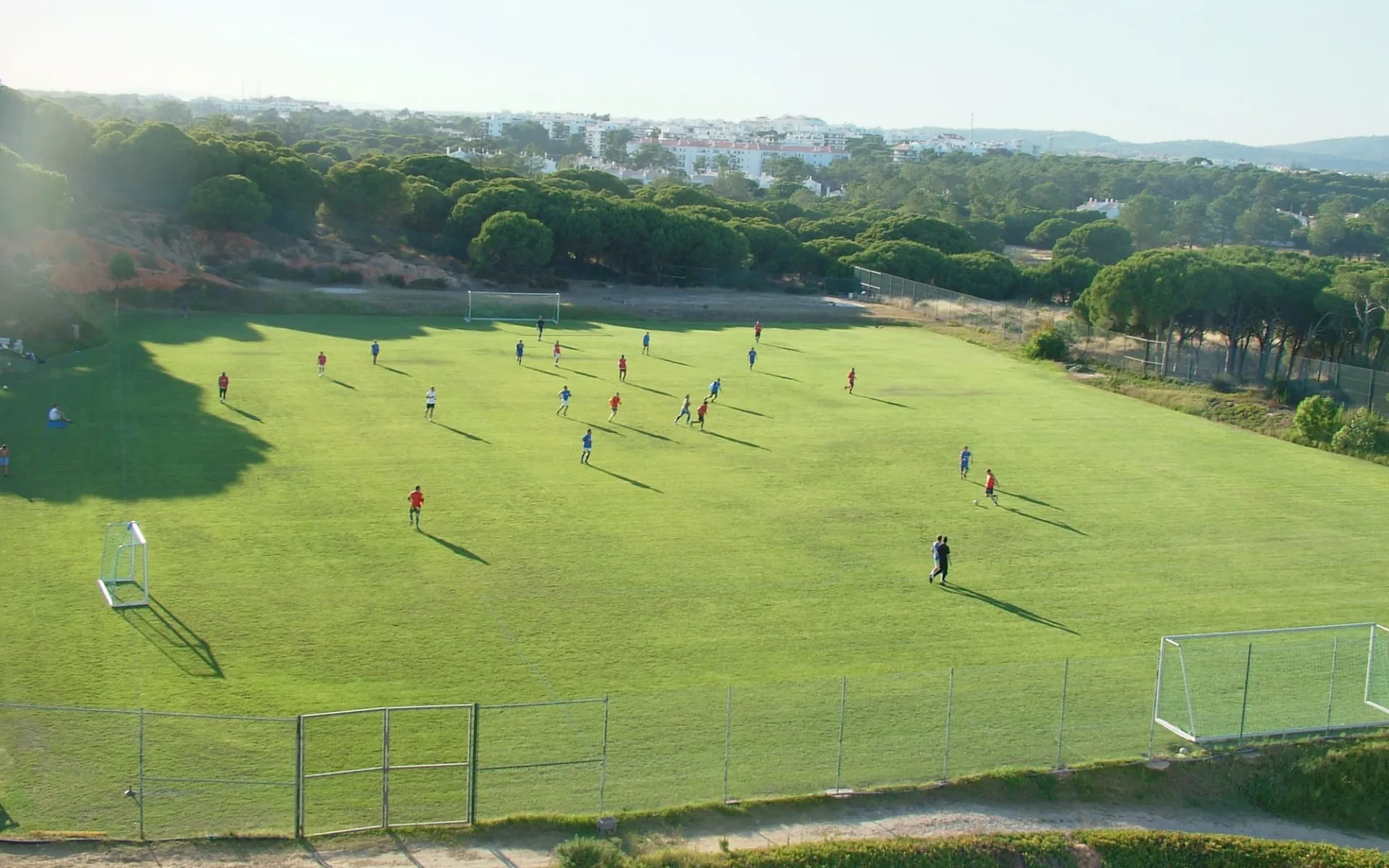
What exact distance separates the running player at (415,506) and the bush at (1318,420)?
95.8 feet

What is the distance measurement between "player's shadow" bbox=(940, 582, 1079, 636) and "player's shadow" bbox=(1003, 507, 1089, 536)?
556 cm

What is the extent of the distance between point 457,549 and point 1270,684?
1536 centimetres

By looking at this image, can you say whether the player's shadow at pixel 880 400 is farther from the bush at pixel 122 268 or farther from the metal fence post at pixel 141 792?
the bush at pixel 122 268

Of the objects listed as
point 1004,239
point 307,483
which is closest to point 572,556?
point 307,483

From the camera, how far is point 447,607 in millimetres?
22031

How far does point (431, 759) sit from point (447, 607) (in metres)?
5.83

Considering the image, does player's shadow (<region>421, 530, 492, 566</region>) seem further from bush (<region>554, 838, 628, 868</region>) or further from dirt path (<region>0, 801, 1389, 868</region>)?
bush (<region>554, 838, 628, 868</region>)

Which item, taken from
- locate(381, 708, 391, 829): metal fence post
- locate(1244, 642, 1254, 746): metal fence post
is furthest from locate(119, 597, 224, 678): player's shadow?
locate(1244, 642, 1254, 746): metal fence post

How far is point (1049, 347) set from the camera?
5544 centimetres

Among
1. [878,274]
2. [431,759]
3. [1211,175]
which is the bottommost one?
[431,759]

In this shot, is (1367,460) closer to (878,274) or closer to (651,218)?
(878,274)

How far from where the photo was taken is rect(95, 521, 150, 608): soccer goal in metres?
21.3

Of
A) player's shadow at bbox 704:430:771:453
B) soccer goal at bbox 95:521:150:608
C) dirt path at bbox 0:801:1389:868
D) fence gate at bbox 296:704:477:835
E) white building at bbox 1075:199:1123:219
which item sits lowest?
dirt path at bbox 0:801:1389:868

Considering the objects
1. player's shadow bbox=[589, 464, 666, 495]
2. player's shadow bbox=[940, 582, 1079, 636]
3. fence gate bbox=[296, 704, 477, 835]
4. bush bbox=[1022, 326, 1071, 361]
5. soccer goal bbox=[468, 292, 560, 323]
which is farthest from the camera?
soccer goal bbox=[468, 292, 560, 323]
